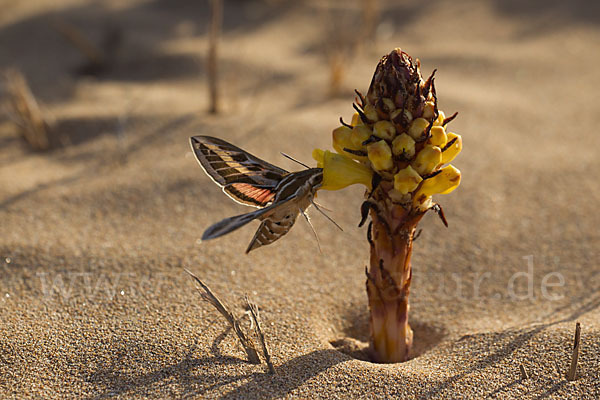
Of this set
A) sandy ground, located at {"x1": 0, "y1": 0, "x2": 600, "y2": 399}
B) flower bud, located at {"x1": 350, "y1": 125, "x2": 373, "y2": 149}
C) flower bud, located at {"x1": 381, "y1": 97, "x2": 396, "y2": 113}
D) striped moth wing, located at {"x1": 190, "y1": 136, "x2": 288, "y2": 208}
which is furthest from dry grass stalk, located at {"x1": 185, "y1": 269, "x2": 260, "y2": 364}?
flower bud, located at {"x1": 381, "y1": 97, "x2": 396, "y2": 113}

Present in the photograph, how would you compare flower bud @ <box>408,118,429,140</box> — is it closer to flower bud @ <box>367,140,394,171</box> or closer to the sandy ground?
flower bud @ <box>367,140,394,171</box>

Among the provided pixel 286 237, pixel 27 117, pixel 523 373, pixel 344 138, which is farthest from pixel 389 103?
pixel 27 117

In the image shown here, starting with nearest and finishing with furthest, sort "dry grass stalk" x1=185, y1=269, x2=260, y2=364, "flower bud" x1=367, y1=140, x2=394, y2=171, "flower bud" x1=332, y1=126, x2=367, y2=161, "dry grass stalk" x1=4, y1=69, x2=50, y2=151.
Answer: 1. "flower bud" x1=367, y1=140, x2=394, y2=171
2. "flower bud" x1=332, y1=126, x2=367, y2=161
3. "dry grass stalk" x1=185, y1=269, x2=260, y2=364
4. "dry grass stalk" x1=4, y1=69, x2=50, y2=151

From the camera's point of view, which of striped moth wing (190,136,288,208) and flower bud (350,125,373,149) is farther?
striped moth wing (190,136,288,208)

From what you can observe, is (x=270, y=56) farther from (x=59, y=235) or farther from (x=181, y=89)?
(x=59, y=235)

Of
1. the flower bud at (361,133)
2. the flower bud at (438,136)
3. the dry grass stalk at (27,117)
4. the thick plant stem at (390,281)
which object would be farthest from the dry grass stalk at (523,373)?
the dry grass stalk at (27,117)

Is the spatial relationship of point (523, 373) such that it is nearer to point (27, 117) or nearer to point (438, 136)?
point (438, 136)

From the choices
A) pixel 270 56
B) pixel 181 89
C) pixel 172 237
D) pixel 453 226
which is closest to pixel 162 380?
pixel 172 237
